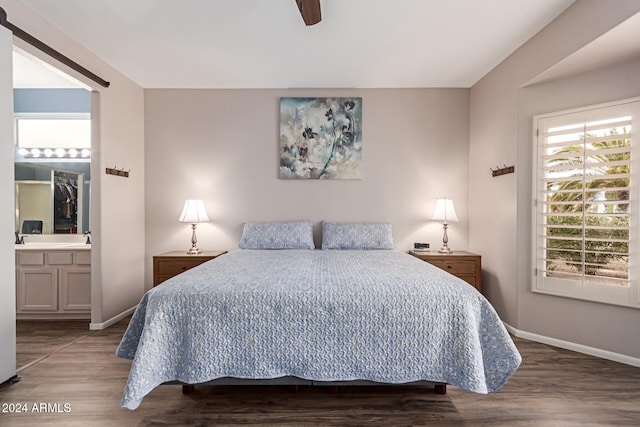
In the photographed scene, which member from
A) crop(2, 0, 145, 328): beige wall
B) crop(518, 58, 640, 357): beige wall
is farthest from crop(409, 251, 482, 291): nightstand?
crop(2, 0, 145, 328): beige wall

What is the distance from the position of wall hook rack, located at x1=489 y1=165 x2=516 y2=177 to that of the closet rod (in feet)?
13.5

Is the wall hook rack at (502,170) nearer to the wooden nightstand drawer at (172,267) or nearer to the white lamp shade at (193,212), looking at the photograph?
the white lamp shade at (193,212)

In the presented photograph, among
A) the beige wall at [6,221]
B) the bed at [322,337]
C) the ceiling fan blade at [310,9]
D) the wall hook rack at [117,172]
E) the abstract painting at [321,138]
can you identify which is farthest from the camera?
the abstract painting at [321,138]

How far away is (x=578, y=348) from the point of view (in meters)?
2.61

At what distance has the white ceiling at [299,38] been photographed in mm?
2305

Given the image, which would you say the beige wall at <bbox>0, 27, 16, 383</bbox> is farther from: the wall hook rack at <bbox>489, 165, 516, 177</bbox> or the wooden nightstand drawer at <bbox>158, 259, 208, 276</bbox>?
the wall hook rack at <bbox>489, 165, 516, 177</bbox>

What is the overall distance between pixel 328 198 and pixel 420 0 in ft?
7.16

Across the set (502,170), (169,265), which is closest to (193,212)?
(169,265)

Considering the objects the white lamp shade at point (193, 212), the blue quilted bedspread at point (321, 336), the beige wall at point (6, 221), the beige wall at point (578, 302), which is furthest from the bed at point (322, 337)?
the white lamp shade at point (193, 212)

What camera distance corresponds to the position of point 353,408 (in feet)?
6.08

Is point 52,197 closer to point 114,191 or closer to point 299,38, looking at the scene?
point 114,191

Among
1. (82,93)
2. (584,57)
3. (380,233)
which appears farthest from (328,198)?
(82,93)

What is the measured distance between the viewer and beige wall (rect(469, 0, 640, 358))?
2.37m

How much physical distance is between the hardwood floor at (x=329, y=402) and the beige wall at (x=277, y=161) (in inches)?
72.2
